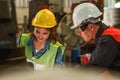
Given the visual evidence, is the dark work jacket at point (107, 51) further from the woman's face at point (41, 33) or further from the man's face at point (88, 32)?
the woman's face at point (41, 33)

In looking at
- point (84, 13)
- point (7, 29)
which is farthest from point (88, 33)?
point (7, 29)

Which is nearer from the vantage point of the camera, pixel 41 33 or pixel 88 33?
pixel 88 33

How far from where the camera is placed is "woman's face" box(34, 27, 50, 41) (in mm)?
1936

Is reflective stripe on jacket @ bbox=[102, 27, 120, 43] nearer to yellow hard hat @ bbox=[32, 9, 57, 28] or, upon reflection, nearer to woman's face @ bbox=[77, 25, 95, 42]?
woman's face @ bbox=[77, 25, 95, 42]

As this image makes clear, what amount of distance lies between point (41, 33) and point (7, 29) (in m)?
0.81

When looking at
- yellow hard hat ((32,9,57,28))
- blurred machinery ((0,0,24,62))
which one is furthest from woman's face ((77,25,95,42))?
blurred machinery ((0,0,24,62))

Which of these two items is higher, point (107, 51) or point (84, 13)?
point (84, 13)

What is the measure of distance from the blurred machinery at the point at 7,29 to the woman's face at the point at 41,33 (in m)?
0.74

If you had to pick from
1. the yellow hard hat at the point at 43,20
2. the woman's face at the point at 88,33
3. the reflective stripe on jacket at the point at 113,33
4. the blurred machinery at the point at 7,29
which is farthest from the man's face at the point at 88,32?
the blurred machinery at the point at 7,29

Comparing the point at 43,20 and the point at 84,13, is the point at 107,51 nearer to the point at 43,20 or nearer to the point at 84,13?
the point at 84,13

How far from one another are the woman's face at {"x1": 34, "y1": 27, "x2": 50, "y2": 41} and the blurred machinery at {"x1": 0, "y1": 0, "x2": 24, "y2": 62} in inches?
29.2

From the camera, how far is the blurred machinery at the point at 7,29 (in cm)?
109

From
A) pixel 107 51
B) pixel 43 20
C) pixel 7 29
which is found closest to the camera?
pixel 7 29

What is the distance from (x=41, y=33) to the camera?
194cm
